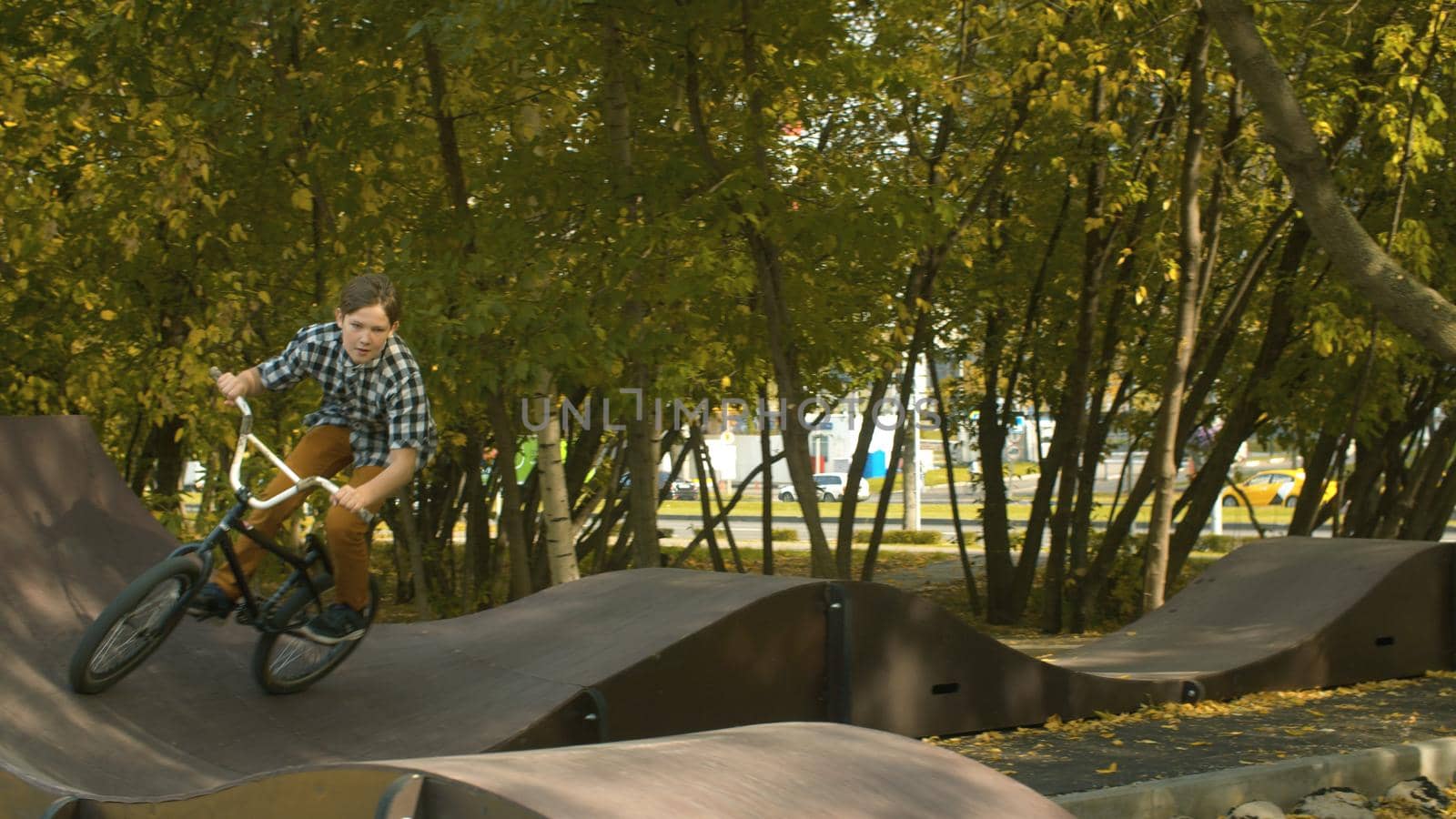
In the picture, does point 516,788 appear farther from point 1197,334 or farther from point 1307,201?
point 1197,334

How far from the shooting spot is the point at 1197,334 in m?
13.2

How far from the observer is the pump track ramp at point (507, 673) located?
5.16 metres

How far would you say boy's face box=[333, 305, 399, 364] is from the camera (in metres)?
5.42

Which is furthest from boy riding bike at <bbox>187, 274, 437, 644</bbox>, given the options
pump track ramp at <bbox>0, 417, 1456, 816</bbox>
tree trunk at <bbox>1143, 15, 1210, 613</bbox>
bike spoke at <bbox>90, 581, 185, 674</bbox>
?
tree trunk at <bbox>1143, 15, 1210, 613</bbox>

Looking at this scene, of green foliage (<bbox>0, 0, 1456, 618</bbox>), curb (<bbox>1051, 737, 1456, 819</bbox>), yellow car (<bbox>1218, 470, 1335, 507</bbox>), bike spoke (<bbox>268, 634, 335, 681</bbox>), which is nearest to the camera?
curb (<bbox>1051, 737, 1456, 819</bbox>)

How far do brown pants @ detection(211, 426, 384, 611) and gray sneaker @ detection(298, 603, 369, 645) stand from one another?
0.04m

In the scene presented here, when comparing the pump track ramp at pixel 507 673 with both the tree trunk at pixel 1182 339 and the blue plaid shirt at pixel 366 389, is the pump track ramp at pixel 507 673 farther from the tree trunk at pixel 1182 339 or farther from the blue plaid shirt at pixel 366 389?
the tree trunk at pixel 1182 339

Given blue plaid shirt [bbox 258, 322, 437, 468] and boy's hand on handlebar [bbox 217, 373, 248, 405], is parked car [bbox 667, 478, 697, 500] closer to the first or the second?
blue plaid shirt [bbox 258, 322, 437, 468]

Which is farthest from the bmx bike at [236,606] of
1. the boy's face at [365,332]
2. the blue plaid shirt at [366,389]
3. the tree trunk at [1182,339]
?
the tree trunk at [1182,339]

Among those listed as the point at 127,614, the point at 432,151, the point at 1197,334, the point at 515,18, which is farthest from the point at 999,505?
the point at 127,614

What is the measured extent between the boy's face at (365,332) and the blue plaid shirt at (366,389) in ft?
0.15

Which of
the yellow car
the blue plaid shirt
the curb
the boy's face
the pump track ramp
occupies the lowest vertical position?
the yellow car

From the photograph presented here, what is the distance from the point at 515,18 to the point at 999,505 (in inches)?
345

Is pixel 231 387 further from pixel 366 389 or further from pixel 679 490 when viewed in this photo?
pixel 679 490
